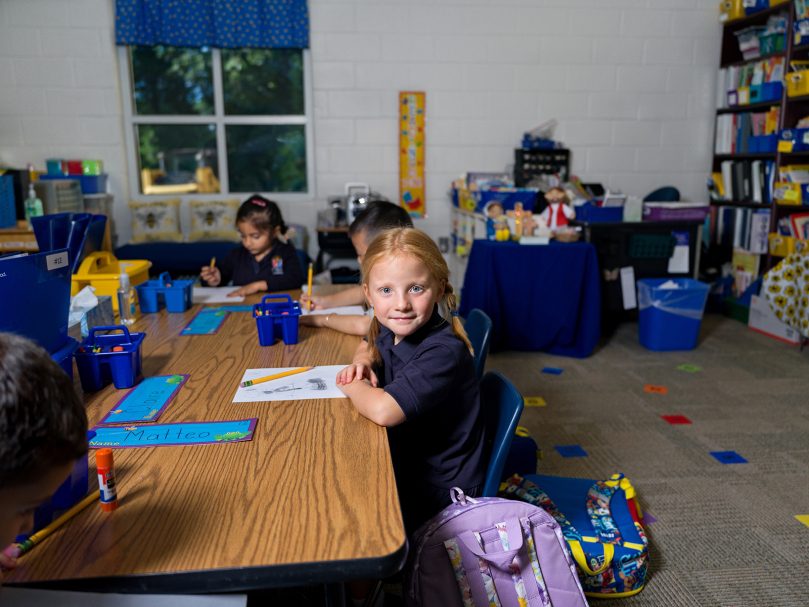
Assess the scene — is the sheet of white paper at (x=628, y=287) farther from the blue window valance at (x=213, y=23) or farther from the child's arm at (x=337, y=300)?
the blue window valance at (x=213, y=23)

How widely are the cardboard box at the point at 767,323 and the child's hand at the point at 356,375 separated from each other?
11.5 feet

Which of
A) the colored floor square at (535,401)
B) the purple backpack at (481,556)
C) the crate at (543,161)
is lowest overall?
the colored floor square at (535,401)

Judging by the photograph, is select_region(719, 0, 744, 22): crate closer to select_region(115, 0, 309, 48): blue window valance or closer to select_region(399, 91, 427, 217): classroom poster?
select_region(399, 91, 427, 217): classroom poster

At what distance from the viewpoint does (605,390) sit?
10.6 ft

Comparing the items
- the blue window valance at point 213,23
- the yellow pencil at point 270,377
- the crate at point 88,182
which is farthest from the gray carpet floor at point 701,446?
the crate at point 88,182

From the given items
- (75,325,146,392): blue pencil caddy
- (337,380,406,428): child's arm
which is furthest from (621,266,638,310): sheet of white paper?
(75,325,146,392): blue pencil caddy

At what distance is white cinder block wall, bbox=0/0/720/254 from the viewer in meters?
4.66

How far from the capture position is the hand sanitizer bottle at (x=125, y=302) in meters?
1.95

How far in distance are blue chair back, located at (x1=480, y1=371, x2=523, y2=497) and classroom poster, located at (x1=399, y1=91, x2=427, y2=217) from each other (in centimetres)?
358

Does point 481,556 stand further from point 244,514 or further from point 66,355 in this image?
point 66,355

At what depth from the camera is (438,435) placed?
1360 mm

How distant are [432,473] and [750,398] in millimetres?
2360

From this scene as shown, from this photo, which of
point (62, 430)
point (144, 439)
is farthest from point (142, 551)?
point (144, 439)

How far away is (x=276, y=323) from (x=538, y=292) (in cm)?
221
